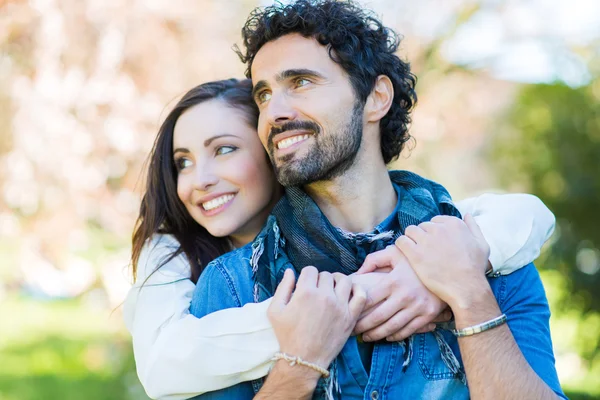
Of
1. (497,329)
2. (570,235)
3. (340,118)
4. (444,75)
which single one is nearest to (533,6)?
(444,75)

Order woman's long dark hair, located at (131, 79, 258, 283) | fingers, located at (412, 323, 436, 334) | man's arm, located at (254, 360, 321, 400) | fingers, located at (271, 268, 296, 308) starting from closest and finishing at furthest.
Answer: man's arm, located at (254, 360, 321, 400) → fingers, located at (271, 268, 296, 308) → fingers, located at (412, 323, 436, 334) → woman's long dark hair, located at (131, 79, 258, 283)

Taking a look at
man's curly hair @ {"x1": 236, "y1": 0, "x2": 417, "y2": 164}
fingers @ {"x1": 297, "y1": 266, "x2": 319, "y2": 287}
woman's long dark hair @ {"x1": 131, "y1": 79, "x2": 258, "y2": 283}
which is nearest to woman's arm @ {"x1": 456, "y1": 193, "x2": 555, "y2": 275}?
man's curly hair @ {"x1": 236, "y1": 0, "x2": 417, "y2": 164}

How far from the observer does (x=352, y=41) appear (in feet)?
8.96

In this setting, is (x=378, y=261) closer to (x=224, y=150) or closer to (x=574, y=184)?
(x=224, y=150)

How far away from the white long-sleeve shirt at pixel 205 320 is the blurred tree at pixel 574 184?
3187mm

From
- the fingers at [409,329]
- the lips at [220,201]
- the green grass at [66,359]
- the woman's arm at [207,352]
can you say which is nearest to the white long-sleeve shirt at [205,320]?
the woman's arm at [207,352]

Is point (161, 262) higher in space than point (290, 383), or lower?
higher

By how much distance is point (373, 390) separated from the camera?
2.20m

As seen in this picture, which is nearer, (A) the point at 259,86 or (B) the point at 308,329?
(B) the point at 308,329

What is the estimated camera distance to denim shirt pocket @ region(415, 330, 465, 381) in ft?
7.41

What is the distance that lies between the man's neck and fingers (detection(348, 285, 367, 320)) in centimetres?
50

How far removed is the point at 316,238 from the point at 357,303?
0.37 m

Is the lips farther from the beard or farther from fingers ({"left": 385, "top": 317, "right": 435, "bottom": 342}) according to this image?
fingers ({"left": 385, "top": 317, "right": 435, "bottom": 342})

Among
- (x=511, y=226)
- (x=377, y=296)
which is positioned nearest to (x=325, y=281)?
(x=377, y=296)
